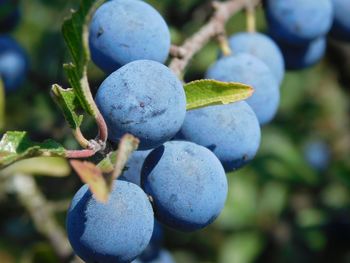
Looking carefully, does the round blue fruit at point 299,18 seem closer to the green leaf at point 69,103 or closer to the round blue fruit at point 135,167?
the round blue fruit at point 135,167

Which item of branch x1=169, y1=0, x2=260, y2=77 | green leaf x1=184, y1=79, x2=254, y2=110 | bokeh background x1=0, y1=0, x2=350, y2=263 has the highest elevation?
green leaf x1=184, y1=79, x2=254, y2=110

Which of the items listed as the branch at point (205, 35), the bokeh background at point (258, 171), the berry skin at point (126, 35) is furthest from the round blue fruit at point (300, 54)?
the berry skin at point (126, 35)

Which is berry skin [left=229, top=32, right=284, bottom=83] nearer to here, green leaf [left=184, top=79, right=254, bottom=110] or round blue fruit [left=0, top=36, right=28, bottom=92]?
green leaf [left=184, top=79, right=254, bottom=110]

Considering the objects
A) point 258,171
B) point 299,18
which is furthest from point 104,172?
point 258,171

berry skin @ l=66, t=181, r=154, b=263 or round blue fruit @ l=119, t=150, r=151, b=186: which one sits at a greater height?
berry skin @ l=66, t=181, r=154, b=263

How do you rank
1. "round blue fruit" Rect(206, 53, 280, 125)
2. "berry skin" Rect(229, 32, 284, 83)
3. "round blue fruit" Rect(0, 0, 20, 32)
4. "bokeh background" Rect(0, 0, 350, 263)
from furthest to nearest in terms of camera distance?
"bokeh background" Rect(0, 0, 350, 263), "round blue fruit" Rect(0, 0, 20, 32), "berry skin" Rect(229, 32, 284, 83), "round blue fruit" Rect(206, 53, 280, 125)

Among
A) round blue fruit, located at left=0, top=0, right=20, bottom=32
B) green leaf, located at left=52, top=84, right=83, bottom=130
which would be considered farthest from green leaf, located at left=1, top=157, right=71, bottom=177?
green leaf, located at left=52, top=84, right=83, bottom=130

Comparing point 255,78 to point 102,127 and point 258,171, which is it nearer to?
point 102,127
